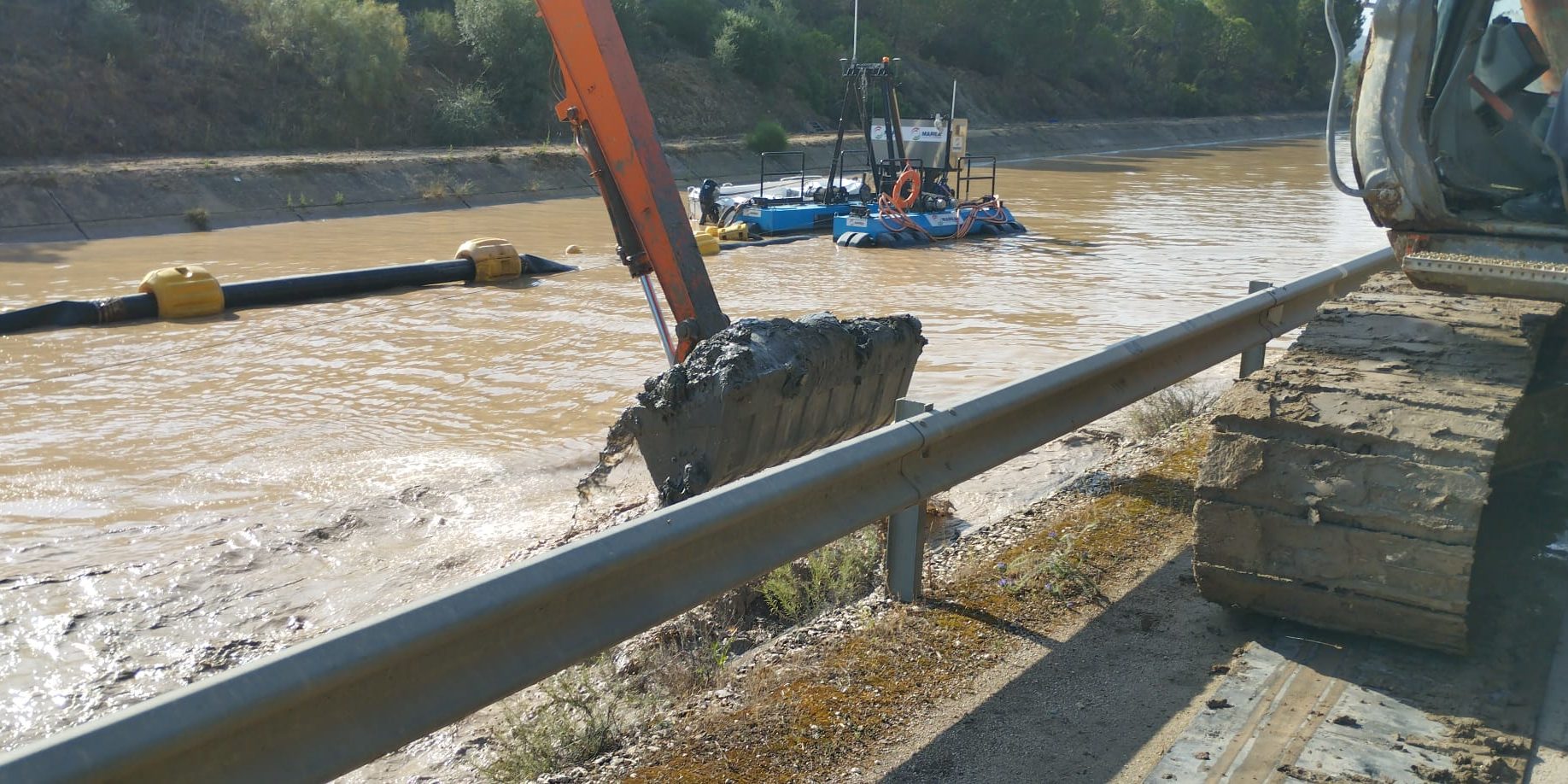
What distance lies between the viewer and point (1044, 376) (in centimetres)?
464

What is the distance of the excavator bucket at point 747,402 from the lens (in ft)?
19.6

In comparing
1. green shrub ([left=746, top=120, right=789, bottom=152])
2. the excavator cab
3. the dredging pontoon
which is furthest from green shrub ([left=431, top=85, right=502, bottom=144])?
the excavator cab

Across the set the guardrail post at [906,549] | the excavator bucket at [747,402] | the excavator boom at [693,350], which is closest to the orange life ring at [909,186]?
the excavator boom at [693,350]

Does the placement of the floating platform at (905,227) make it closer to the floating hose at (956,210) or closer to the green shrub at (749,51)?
the floating hose at (956,210)

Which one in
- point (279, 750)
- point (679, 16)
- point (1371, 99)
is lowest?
point (279, 750)

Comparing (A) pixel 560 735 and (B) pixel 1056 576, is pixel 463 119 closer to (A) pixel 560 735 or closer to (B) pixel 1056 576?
(B) pixel 1056 576

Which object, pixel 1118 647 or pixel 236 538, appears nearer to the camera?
pixel 1118 647

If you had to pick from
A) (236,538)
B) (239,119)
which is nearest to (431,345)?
(236,538)

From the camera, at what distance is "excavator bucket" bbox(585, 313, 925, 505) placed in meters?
5.98

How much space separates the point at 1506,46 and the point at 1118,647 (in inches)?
132

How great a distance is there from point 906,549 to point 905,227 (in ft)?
58.2

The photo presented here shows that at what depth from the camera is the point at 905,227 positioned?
21.6m

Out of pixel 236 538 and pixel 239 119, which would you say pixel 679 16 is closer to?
pixel 239 119

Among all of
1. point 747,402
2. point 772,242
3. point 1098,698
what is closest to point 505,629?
point 1098,698
